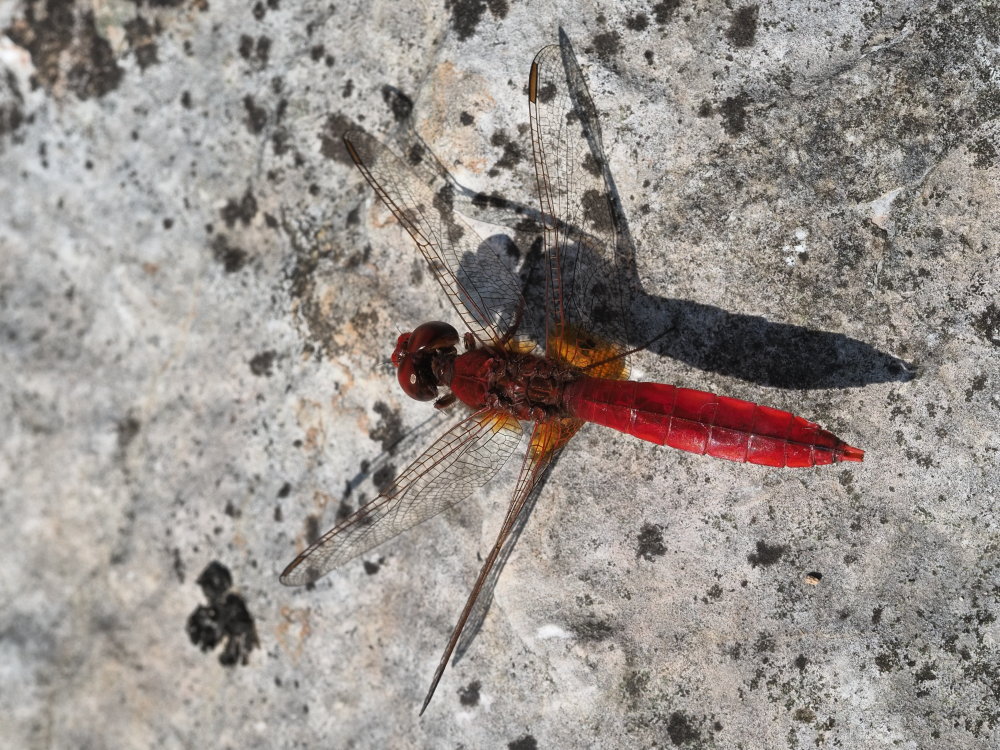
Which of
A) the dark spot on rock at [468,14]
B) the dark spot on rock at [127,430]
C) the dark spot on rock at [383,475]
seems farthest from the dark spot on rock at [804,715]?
the dark spot on rock at [127,430]

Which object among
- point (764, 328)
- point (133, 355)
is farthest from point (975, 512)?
point (133, 355)

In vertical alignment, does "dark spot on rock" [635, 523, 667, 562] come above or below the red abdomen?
below

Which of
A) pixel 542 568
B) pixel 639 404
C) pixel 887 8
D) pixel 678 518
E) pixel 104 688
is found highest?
pixel 887 8

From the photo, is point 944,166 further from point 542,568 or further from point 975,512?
point 542,568

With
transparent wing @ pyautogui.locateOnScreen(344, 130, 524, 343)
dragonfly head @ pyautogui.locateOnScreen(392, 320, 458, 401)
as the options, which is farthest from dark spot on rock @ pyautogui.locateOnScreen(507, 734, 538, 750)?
transparent wing @ pyautogui.locateOnScreen(344, 130, 524, 343)

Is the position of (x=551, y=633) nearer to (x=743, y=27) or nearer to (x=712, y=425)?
(x=712, y=425)

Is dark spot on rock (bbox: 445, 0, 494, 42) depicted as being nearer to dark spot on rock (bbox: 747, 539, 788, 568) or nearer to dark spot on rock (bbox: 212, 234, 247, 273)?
dark spot on rock (bbox: 212, 234, 247, 273)

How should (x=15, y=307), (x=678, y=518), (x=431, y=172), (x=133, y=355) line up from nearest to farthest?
(x=678, y=518) < (x=431, y=172) < (x=133, y=355) < (x=15, y=307)

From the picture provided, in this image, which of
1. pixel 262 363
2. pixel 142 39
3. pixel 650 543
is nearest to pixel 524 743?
pixel 650 543
